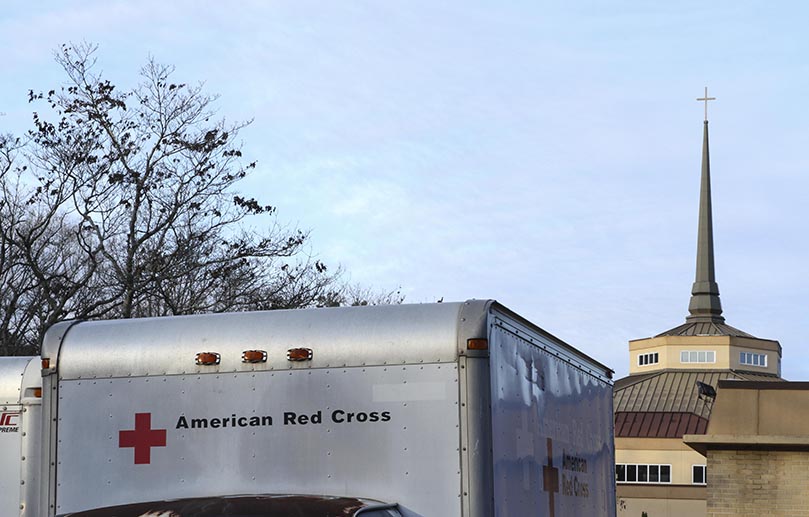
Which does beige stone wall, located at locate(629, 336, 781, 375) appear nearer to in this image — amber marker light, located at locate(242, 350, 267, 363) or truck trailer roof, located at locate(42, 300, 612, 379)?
truck trailer roof, located at locate(42, 300, 612, 379)

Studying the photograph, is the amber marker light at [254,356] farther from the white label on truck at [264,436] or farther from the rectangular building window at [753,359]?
the rectangular building window at [753,359]

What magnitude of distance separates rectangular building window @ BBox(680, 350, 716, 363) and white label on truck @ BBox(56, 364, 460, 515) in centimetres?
10967

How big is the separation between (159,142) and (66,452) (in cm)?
1825

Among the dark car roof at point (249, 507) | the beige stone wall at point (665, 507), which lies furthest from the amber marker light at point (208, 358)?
the beige stone wall at point (665, 507)

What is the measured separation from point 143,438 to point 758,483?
2129cm

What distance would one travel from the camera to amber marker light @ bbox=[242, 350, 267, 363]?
798 centimetres

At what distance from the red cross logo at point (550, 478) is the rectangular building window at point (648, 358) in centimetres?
10813

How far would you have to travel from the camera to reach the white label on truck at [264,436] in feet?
25.1

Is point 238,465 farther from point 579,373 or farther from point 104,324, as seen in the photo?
point 579,373

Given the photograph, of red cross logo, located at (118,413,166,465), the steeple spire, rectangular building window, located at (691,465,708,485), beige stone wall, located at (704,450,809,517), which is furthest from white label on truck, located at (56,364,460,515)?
the steeple spire

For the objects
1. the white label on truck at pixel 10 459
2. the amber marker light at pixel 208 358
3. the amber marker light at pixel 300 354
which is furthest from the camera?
the white label on truck at pixel 10 459

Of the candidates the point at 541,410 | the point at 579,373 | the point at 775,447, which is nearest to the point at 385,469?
the point at 541,410

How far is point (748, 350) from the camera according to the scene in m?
117

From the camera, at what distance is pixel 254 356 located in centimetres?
798
